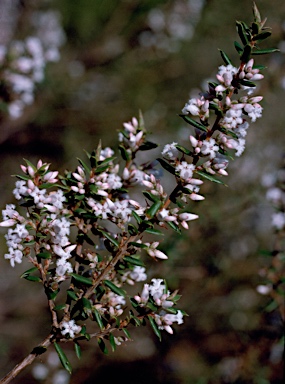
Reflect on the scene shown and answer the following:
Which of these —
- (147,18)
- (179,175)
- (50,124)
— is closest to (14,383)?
(50,124)

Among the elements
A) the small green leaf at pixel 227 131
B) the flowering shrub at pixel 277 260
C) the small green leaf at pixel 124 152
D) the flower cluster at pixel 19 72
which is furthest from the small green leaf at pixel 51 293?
the flower cluster at pixel 19 72

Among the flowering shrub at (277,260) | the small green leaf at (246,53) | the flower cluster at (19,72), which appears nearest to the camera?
the small green leaf at (246,53)

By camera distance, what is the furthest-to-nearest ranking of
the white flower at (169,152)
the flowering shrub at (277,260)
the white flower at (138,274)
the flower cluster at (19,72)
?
the flower cluster at (19,72), the flowering shrub at (277,260), the white flower at (138,274), the white flower at (169,152)

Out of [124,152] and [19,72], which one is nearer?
[124,152]

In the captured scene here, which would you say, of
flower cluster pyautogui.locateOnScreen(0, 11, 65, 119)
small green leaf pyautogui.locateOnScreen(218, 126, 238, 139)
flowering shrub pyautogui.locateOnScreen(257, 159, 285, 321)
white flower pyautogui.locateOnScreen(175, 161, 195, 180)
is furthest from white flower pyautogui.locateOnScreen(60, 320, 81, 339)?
flower cluster pyautogui.locateOnScreen(0, 11, 65, 119)

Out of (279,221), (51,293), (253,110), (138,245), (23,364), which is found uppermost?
(253,110)

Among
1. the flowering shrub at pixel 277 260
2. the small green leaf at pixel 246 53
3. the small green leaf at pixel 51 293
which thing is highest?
the small green leaf at pixel 246 53

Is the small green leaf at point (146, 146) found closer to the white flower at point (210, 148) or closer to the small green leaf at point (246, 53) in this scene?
the white flower at point (210, 148)

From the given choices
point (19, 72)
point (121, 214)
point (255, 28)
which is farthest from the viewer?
point (19, 72)

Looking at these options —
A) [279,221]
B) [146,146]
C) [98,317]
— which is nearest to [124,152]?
[146,146]

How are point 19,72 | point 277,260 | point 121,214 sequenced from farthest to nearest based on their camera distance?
1. point 19,72
2. point 277,260
3. point 121,214

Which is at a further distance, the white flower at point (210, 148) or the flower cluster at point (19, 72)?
the flower cluster at point (19, 72)

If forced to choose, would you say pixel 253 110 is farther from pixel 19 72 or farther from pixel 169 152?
pixel 19 72

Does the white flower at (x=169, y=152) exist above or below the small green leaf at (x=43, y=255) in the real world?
above
